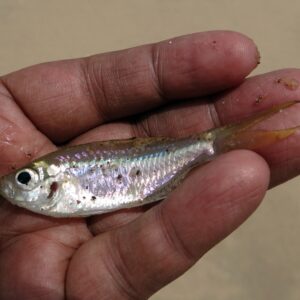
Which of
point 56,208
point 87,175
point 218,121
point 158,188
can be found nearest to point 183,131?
point 218,121

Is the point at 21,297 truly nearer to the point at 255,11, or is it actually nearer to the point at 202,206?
the point at 202,206

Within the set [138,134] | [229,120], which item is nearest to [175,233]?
[229,120]

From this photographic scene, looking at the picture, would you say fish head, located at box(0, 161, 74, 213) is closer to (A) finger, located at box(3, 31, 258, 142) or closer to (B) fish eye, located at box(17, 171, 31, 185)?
(B) fish eye, located at box(17, 171, 31, 185)

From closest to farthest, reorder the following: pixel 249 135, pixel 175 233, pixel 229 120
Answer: pixel 175 233 < pixel 249 135 < pixel 229 120

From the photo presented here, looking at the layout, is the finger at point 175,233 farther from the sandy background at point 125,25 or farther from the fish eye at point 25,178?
the sandy background at point 125,25

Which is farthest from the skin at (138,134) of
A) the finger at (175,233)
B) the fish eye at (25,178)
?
the fish eye at (25,178)

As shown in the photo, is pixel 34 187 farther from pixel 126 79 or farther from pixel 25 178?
pixel 126 79

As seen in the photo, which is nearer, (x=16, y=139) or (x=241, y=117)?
(x=241, y=117)

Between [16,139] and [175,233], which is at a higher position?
[16,139]

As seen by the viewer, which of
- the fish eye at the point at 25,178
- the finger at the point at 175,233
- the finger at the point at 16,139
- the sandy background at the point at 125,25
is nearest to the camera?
the finger at the point at 175,233
